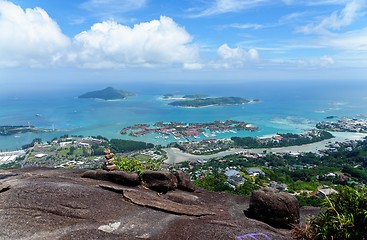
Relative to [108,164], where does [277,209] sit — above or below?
below

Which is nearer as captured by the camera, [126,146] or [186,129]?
[126,146]

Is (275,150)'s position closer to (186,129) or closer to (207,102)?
(186,129)

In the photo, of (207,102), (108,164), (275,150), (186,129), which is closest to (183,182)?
(108,164)

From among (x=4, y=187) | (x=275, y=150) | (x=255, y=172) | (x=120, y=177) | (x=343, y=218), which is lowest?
(x=275, y=150)

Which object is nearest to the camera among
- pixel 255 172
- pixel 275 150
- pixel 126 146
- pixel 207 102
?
pixel 255 172

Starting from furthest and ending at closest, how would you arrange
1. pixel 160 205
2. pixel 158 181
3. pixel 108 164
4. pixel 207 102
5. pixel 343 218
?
pixel 207 102 → pixel 108 164 → pixel 158 181 → pixel 160 205 → pixel 343 218

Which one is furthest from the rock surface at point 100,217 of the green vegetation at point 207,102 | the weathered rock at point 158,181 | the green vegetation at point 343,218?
the green vegetation at point 207,102

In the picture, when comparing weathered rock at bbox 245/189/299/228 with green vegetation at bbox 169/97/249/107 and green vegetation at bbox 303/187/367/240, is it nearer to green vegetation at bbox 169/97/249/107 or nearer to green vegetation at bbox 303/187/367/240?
green vegetation at bbox 303/187/367/240

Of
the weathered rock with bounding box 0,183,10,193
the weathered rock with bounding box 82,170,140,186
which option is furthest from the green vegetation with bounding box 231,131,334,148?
the weathered rock with bounding box 0,183,10,193
